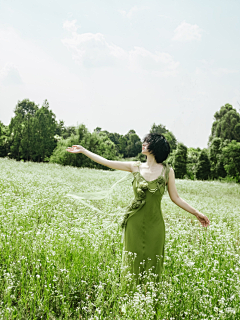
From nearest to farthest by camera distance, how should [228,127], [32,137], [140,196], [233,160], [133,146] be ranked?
1. [140,196]
2. [233,160]
3. [32,137]
4. [228,127]
5. [133,146]

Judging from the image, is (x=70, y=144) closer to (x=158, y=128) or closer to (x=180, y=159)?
(x=180, y=159)

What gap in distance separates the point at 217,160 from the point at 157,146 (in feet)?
119

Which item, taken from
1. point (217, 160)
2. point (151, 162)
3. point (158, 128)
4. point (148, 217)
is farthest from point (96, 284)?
point (158, 128)

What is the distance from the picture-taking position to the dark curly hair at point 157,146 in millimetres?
3434

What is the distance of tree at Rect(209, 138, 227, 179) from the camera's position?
36.2 metres

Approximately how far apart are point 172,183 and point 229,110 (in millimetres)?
58662

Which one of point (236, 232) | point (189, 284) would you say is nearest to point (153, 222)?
point (189, 284)

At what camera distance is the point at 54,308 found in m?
3.27

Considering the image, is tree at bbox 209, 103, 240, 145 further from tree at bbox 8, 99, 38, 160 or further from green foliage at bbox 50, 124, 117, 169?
tree at bbox 8, 99, 38, 160

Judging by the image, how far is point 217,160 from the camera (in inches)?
1455

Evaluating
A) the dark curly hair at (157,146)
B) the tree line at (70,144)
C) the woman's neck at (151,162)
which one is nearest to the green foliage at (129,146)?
the tree line at (70,144)

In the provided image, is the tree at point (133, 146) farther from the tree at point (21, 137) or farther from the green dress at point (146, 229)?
the green dress at point (146, 229)

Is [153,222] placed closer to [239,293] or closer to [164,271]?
[164,271]

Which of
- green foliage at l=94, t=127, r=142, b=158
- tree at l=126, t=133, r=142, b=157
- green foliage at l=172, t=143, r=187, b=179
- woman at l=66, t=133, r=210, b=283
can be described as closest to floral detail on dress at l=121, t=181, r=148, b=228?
woman at l=66, t=133, r=210, b=283
